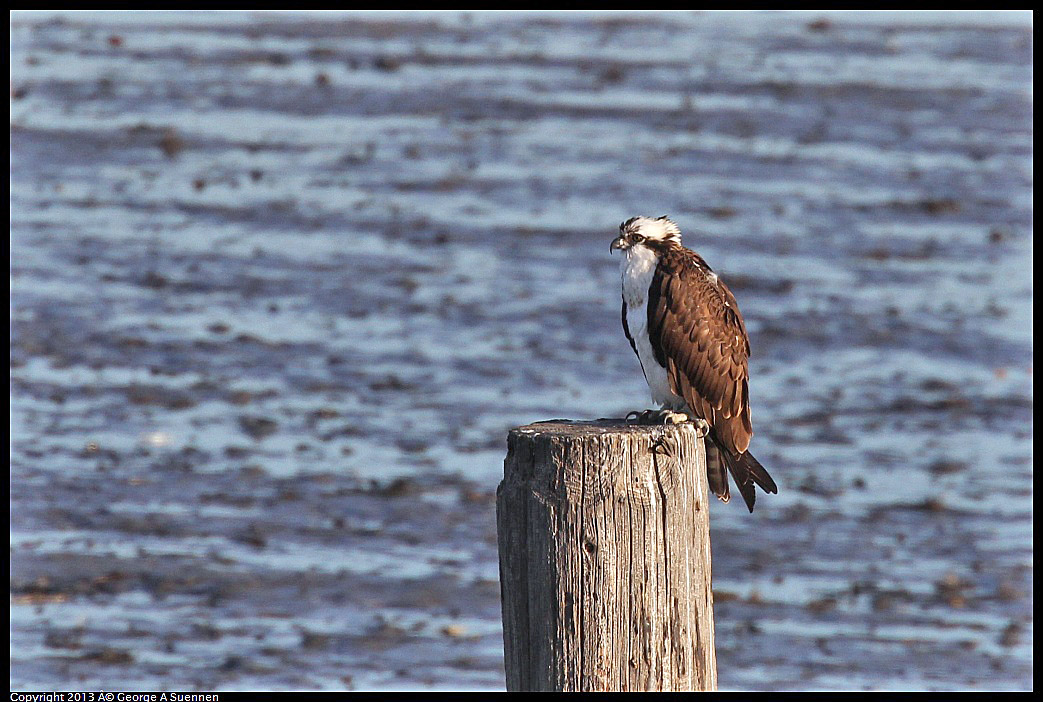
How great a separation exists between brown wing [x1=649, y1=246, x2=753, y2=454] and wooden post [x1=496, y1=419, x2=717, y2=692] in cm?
157

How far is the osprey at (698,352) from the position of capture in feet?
18.8

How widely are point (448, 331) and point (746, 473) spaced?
6.10 meters

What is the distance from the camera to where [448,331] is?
11.6 meters

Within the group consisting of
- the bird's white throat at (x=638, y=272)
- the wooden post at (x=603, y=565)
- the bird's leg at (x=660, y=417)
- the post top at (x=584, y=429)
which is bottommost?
the wooden post at (x=603, y=565)

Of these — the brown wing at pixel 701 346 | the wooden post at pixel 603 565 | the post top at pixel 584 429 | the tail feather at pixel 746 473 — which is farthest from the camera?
the brown wing at pixel 701 346

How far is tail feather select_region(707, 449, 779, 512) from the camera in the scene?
554 cm

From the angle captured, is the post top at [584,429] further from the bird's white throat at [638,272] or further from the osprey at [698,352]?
the bird's white throat at [638,272]

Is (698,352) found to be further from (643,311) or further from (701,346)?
(643,311)

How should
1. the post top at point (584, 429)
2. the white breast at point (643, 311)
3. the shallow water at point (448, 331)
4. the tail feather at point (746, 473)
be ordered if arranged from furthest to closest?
the shallow water at point (448, 331) < the white breast at point (643, 311) < the tail feather at point (746, 473) < the post top at point (584, 429)

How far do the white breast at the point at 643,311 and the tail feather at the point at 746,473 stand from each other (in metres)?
0.38

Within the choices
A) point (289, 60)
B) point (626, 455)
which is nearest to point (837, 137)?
point (289, 60)

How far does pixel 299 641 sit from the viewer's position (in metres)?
7.49

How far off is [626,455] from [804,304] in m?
8.37

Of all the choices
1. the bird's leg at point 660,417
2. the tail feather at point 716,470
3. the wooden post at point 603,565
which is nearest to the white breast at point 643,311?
the bird's leg at point 660,417
